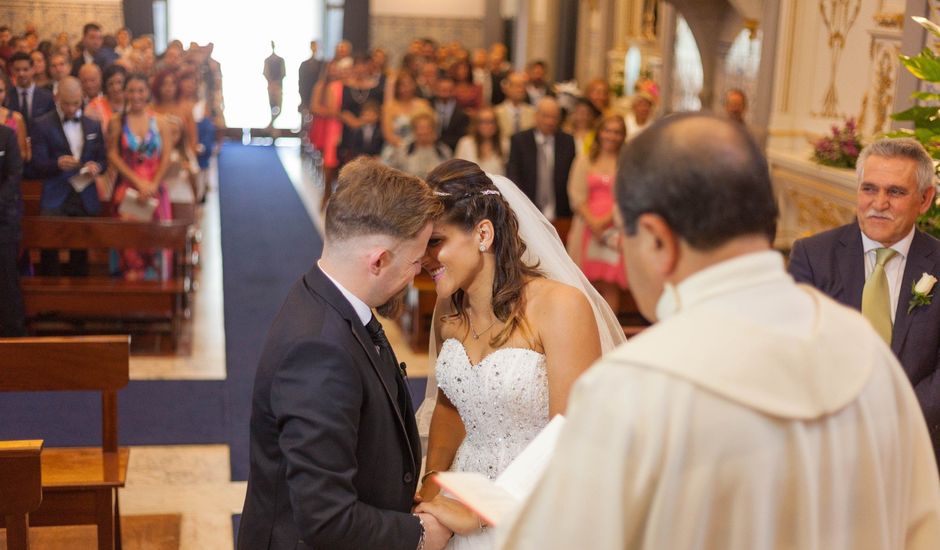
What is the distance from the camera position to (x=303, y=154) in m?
19.3

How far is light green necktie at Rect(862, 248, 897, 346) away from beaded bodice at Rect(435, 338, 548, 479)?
3.95ft

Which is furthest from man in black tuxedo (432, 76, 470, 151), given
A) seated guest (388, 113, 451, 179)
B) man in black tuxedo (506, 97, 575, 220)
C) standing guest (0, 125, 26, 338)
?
standing guest (0, 125, 26, 338)

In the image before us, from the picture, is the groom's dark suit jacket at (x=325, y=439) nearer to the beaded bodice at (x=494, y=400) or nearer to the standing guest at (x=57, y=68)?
the beaded bodice at (x=494, y=400)

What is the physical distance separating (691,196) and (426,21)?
2298 cm

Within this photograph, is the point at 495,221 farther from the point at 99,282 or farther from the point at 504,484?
the point at 99,282

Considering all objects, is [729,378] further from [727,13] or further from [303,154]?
[303,154]

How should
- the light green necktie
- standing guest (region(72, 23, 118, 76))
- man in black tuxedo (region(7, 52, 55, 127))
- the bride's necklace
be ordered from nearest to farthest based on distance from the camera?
the bride's necklace, the light green necktie, man in black tuxedo (region(7, 52, 55, 127)), standing guest (region(72, 23, 118, 76))

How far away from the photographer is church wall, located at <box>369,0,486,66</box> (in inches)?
937

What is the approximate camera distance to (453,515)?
2984mm

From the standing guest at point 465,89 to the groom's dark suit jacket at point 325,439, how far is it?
37.4 feet

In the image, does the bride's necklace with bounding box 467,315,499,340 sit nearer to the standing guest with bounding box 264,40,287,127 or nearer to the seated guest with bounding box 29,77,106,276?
the seated guest with bounding box 29,77,106,276

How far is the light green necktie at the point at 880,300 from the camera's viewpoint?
3.72 m

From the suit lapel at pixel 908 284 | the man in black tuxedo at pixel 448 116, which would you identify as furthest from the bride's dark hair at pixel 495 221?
the man in black tuxedo at pixel 448 116

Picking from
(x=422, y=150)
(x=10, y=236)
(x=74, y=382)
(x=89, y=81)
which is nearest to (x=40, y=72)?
(x=89, y=81)
